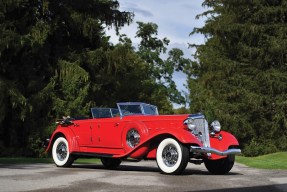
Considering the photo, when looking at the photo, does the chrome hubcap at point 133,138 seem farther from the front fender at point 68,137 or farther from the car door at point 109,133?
the front fender at point 68,137

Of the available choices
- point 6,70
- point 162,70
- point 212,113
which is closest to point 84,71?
point 6,70

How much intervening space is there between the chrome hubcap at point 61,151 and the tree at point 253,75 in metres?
19.6

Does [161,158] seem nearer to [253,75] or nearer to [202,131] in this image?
[202,131]

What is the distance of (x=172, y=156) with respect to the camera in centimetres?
1066

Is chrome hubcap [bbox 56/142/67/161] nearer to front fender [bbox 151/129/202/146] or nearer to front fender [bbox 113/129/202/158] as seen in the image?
front fender [bbox 113/129/202/158]

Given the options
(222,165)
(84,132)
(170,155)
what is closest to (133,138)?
(170,155)

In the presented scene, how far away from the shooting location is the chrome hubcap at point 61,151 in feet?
43.2

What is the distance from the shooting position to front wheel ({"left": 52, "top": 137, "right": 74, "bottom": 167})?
12992 millimetres

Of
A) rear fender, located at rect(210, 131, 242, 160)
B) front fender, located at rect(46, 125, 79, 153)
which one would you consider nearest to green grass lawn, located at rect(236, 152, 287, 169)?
rear fender, located at rect(210, 131, 242, 160)

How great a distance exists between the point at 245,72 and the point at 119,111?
2206 centimetres

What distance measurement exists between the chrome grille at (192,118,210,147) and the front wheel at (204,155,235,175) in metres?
0.66

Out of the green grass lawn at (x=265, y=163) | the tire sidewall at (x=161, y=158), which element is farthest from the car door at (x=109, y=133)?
the green grass lawn at (x=265, y=163)

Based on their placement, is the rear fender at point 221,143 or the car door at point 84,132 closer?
the rear fender at point 221,143

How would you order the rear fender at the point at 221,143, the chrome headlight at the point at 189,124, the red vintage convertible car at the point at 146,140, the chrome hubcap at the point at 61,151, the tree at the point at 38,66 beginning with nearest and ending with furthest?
the red vintage convertible car at the point at 146,140, the chrome headlight at the point at 189,124, the rear fender at the point at 221,143, the chrome hubcap at the point at 61,151, the tree at the point at 38,66
